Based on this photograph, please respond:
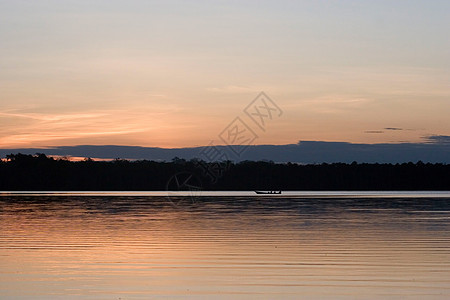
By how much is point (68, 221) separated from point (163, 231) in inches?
341

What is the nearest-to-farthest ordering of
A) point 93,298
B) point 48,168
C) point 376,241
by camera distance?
point 93,298 < point 376,241 < point 48,168

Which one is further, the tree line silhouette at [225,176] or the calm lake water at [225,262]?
the tree line silhouette at [225,176]

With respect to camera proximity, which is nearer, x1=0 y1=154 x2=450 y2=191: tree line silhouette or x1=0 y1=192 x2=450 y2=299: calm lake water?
x1=0 y1=192 x2=450 y2=299: calm lake water

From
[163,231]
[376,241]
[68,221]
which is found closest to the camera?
[376,241]

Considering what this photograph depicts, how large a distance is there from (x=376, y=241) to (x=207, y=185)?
146 metres

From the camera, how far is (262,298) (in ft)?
47.1

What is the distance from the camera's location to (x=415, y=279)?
16578mm

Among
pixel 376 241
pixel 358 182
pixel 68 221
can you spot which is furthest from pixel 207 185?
pixel 376 241


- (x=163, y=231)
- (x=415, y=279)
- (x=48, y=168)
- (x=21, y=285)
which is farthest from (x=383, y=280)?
(x=48, y=168)

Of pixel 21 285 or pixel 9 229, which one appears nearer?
pixel 21 285

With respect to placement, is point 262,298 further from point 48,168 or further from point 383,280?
point 48,168

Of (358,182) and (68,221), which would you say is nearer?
(68,221)

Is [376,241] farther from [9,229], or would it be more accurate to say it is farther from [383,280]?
[9,229]

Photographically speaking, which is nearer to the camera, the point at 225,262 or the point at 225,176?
the point at 225,262
